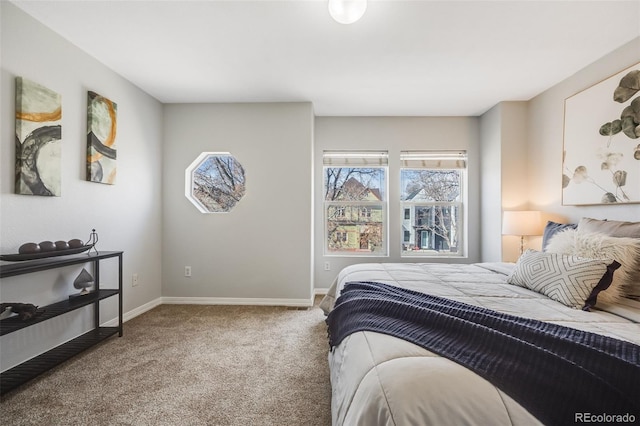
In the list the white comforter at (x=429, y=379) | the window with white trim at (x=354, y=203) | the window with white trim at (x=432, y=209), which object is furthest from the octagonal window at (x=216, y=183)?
the white comforter at (x=429, y=379)

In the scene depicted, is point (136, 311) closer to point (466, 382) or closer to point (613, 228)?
point (466, 382)

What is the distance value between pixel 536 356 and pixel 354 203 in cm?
318

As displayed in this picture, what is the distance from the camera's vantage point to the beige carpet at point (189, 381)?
1.54 metres

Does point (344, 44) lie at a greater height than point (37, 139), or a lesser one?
greater

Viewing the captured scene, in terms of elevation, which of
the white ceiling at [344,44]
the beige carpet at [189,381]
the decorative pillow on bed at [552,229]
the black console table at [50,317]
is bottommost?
the beige carpet at [189,381]

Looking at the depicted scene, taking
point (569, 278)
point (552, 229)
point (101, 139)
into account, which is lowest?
point (569, 278)

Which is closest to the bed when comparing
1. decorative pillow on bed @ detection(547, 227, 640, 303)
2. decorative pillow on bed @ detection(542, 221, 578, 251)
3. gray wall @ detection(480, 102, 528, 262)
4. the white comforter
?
the white comforter

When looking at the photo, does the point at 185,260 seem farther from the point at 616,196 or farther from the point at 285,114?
the point at 616,196

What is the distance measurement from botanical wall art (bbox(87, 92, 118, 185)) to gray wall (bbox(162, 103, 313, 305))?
0.84m

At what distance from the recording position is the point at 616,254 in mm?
1658

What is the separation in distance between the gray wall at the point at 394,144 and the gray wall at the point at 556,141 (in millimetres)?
695

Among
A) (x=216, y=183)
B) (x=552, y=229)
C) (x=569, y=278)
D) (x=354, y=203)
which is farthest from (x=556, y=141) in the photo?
(x=216, y=183)

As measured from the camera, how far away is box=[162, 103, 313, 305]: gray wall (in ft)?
11.4

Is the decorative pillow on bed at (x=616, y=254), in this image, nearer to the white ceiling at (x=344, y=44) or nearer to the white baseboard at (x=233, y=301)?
the white ceiling at (x=344, y=44)
